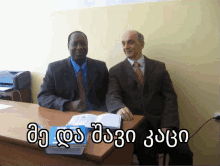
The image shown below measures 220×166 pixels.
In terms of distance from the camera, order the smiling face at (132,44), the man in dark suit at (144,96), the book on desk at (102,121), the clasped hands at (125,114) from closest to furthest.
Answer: the book on desk at (102,121) < the clasped hands at (125,114) < the man in dark suit at (144,96) < the smiling face at (132,44)

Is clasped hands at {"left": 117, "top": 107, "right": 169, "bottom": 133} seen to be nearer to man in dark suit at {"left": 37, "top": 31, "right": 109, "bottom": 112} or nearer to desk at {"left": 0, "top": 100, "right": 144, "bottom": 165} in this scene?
desk at {"left": 0, "top": 100, "right": 144, "bottom": 165}

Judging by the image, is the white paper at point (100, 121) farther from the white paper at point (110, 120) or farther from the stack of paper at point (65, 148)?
the stack of paper at point (65, 148)

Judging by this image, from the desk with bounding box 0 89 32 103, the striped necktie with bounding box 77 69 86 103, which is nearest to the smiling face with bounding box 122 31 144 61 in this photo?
the striped necktie with bounding box 77 69 86 103

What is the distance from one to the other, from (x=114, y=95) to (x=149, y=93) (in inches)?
11.6

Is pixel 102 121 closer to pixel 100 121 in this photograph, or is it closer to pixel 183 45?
pixel 100 121

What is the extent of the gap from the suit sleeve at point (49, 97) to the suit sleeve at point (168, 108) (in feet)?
2.56

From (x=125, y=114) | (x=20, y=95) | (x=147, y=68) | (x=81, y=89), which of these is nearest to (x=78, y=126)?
(x=125, y=114)

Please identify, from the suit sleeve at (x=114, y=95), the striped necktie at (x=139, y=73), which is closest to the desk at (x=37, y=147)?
the suit sleeve at (x=114, y=95)

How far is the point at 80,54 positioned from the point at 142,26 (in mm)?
692

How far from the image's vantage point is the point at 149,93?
1498mm

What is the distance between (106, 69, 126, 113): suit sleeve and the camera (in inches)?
51.7

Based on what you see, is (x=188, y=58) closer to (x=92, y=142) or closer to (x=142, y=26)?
(x=142, y=26)

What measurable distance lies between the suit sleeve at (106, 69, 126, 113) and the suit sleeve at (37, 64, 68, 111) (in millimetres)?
345

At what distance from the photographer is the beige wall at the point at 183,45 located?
1586 millimetres
